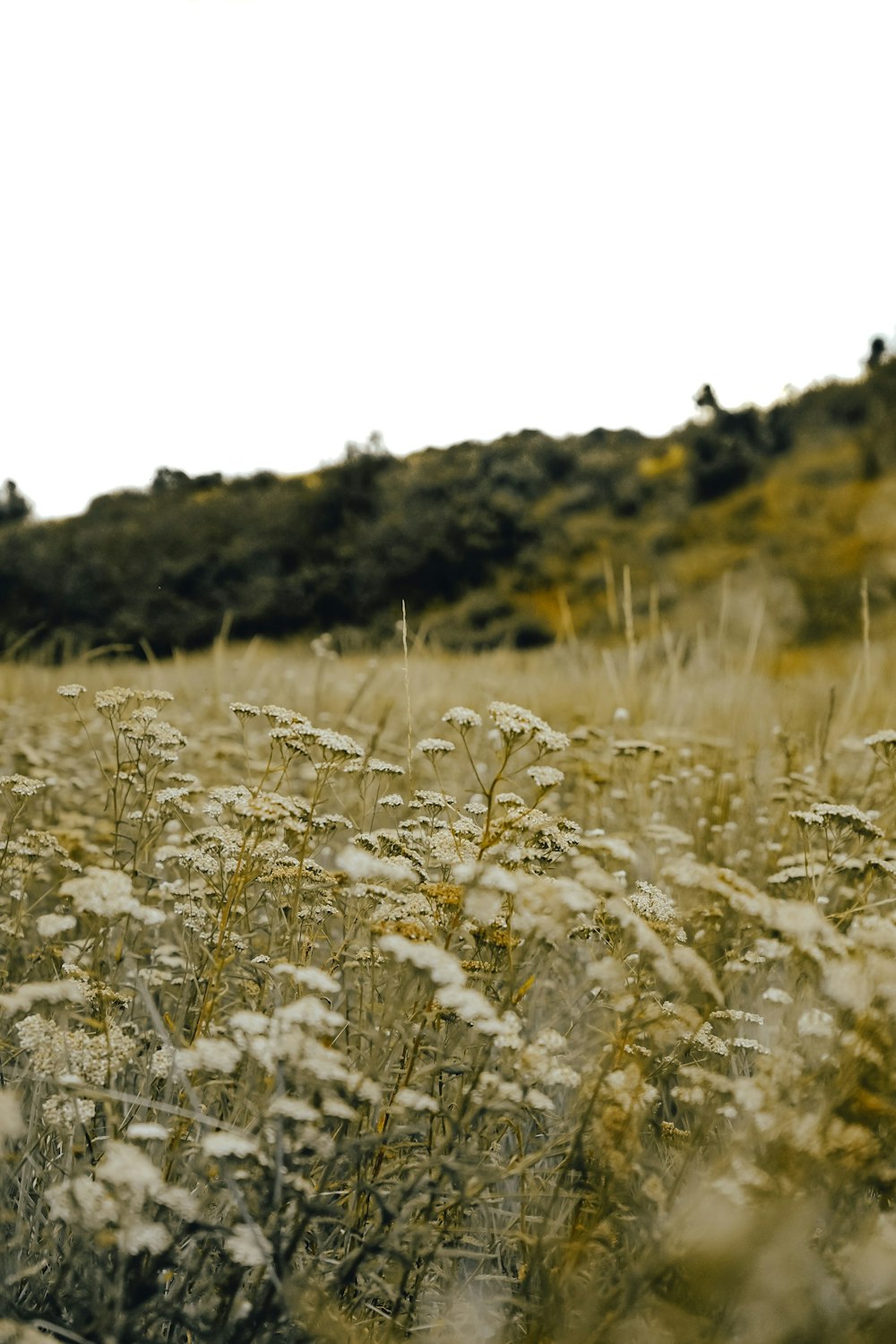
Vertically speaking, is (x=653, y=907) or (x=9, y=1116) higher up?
(x=9, y=1116)

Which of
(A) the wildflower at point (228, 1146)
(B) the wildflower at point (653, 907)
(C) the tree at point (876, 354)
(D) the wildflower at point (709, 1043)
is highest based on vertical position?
(C) the tree at point (876, 354)

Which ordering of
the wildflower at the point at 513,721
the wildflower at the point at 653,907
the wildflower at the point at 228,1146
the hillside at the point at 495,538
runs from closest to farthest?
the wildflower at the point at 228,1146 → the wildflower at the point at 513,721 → the wildflower at the point at 653,907 → the hillside at the point at 495,538

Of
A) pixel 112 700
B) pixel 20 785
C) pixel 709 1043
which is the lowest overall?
pixel 709 1043

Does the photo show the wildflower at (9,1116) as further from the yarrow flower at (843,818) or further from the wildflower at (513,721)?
the yarrow flower at (843,818)

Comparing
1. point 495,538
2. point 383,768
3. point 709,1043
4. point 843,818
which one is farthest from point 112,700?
point 495,538

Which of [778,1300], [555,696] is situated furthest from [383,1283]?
[555,696]

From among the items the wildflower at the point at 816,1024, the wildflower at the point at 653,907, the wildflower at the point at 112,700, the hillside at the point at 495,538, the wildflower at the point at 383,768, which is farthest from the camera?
the hillside at the point at 495,538

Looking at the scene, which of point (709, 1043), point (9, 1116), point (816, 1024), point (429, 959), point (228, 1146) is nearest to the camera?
point (9, 1116)

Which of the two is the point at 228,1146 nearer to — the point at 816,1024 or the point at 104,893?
Result: the point at 104,893

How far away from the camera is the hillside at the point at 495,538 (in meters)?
19.5

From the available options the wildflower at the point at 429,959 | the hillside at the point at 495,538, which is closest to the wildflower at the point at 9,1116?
the wildflower at the point at 429,959

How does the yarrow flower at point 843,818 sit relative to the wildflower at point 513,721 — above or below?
below

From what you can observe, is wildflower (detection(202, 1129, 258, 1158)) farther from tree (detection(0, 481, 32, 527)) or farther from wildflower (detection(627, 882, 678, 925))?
tree (detection(0, 481, 32, 527))

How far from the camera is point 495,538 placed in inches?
912
